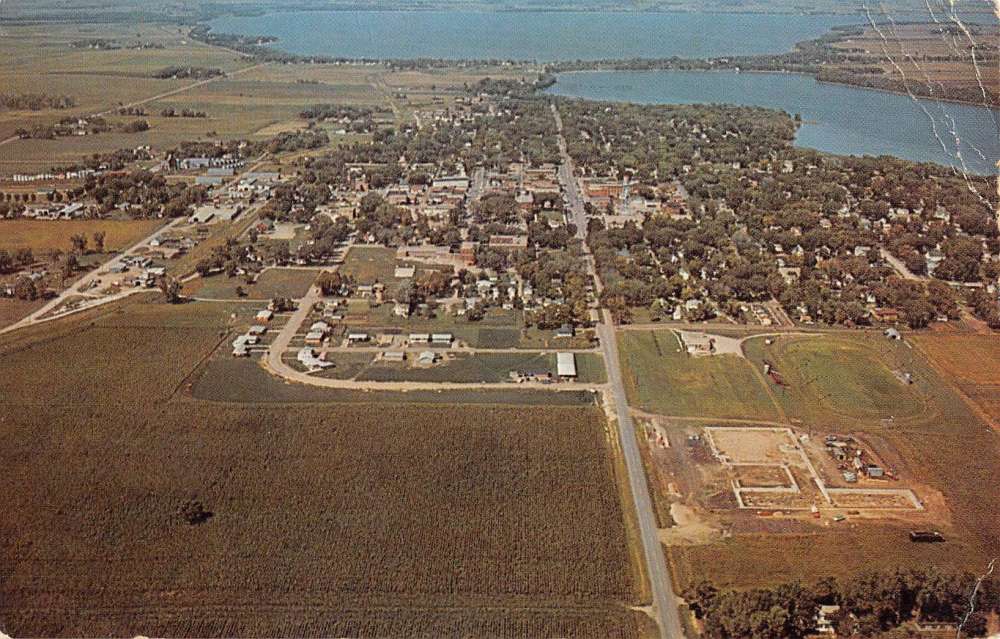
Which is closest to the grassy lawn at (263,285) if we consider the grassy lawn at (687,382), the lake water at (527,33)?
the grassy lawn at (687,382)

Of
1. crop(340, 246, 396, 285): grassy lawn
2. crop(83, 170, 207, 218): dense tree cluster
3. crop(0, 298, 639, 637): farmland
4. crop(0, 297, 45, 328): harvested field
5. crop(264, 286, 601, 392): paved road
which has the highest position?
crop(83, 170, 207, 218): dense tree cluster

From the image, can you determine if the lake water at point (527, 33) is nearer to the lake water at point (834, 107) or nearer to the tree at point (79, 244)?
the lake water at point (834, 107)

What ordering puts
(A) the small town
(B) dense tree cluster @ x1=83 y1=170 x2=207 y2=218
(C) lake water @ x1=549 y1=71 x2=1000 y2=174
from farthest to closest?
1. (C) lake water @ x1=549 y1=71 x2=1000 y2=174
2. (B) dense tree cluster @ x1=83 y1=170 x2=207 y2=218
3. (A) the small town

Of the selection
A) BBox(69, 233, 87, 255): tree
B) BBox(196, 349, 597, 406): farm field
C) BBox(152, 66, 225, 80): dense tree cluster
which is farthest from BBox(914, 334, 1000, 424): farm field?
BBox(152, 66, 225, 80): dense tree cluster

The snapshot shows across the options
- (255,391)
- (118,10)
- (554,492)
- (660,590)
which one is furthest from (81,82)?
(660,590)

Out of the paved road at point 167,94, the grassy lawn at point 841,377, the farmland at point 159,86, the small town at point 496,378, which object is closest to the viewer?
the small town at point 496,378

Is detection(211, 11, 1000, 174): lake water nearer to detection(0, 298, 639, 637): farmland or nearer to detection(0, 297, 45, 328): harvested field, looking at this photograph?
detection(0, 298, 639, 637): farmland

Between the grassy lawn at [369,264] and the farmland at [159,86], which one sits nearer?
the grassy lawn at [369,264]

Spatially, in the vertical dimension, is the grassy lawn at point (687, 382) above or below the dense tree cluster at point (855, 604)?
above
